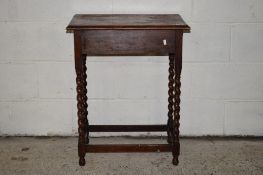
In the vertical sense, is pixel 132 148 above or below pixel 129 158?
above

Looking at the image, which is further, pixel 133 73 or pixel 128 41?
pixel 133 73

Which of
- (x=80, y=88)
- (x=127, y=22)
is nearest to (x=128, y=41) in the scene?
(x=127, y=22)

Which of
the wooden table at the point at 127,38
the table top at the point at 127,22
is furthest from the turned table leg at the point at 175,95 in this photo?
the table top at the point at 127,22

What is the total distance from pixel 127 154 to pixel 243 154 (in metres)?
0.79

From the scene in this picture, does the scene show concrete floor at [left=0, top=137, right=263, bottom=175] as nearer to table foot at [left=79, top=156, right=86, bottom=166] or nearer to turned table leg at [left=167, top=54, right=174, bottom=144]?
table foot at [left=79, top=156, right=86, bottom=166]

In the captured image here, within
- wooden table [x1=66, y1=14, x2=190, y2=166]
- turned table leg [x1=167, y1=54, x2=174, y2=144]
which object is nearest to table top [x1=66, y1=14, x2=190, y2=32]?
wooden table [x1=66, y1=14, x2=190, y2=166]

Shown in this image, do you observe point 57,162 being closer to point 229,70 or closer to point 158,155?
point 158,155

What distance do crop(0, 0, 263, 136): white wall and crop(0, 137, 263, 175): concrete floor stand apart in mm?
131

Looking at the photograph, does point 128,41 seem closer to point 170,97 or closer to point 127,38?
point 127,38

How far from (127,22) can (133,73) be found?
602 mm

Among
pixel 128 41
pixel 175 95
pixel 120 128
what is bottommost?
pixel 120 128

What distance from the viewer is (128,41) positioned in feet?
6.58

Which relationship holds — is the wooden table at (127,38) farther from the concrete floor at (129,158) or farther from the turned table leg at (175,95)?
the concrete floor at (129,158)

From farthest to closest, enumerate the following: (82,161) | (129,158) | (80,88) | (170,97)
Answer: (170,97) < (129,158) < (82,161) < (80,88)
